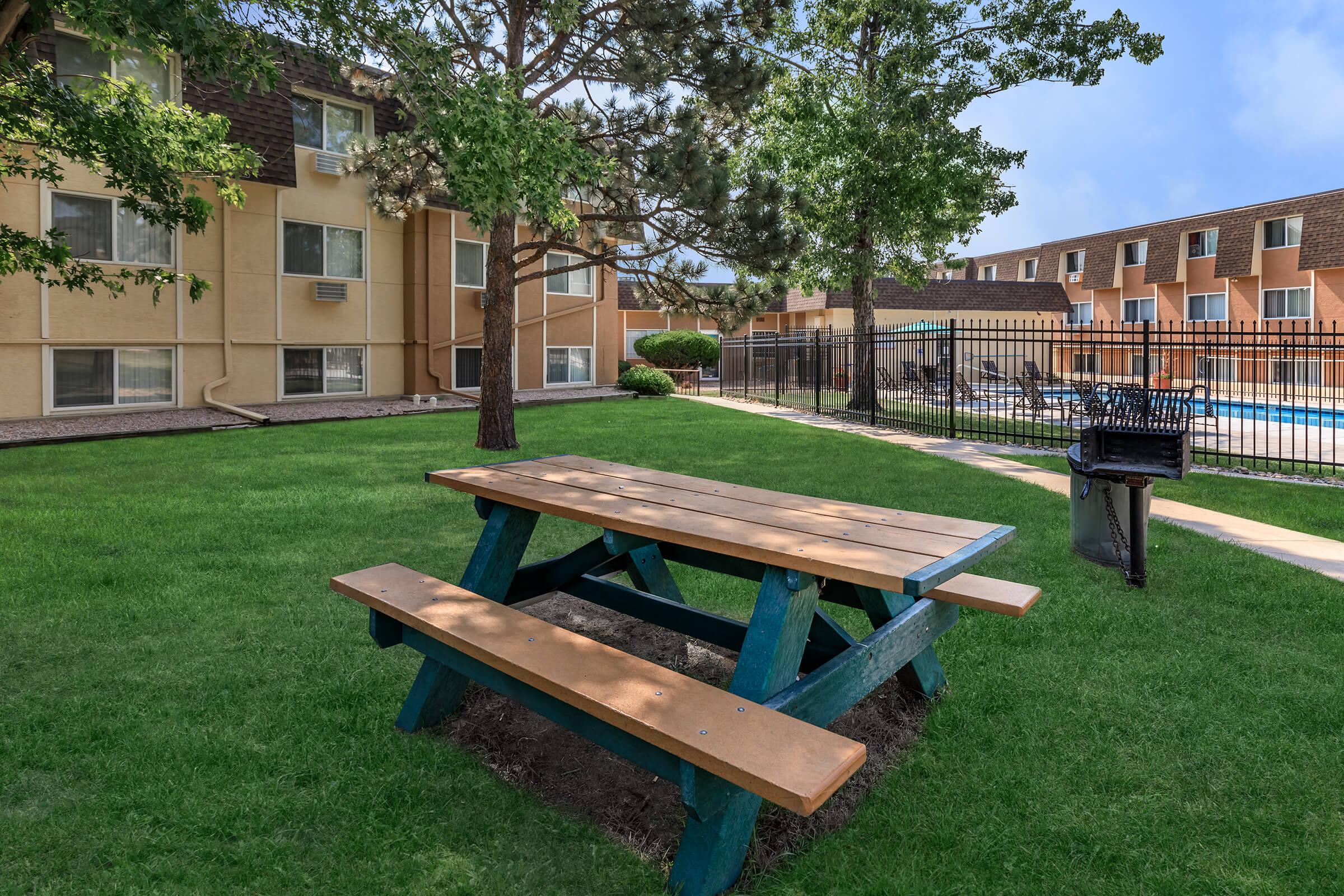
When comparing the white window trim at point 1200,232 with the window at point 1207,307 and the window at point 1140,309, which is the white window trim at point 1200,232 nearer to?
the window at point 1207,307

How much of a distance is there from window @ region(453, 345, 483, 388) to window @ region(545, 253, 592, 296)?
10.1ft

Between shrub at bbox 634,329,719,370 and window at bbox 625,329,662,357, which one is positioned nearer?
shrub at bbox 634,329,719,370

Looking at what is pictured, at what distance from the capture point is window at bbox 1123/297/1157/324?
1329 inches

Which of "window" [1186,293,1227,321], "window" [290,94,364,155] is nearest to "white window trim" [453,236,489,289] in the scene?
"window" [290,94,364,155]

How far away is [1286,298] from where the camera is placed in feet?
93.0

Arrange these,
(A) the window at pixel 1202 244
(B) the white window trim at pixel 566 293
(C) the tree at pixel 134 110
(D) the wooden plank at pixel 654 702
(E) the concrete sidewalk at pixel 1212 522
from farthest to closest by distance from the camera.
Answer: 1. (A) the window at pixel 1202 244
2. (B) the white window trim at pixel 566 293
3. (E) the concrete sidewalk at pixel 1212 522
4. (C) the tree at pixel 134 110
5. (D) the wooden plank at pixel 654 702

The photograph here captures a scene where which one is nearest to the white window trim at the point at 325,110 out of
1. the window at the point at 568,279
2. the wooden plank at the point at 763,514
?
the window at the point at 568,279

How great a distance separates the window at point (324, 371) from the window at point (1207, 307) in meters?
28.7

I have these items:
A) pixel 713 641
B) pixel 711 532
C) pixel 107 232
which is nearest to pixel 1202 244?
pixel 107 232

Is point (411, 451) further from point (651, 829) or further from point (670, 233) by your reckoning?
point (651, 829)

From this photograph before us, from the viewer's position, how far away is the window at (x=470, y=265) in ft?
67.9

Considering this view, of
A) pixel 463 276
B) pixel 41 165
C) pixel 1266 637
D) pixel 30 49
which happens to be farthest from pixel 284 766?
pixel 463 276

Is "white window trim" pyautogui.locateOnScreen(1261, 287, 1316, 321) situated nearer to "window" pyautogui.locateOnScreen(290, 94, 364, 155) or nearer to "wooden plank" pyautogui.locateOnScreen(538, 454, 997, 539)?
"window" pyautogui.locateOnScreen(290, 94, 364, 155)

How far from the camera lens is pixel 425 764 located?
304 centimetres
